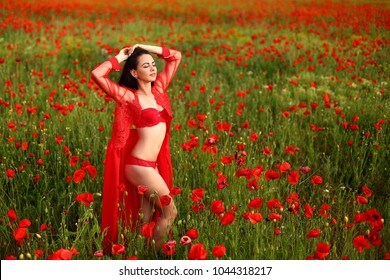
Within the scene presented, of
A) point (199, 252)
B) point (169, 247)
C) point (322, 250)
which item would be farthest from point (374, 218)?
point (169, 247)

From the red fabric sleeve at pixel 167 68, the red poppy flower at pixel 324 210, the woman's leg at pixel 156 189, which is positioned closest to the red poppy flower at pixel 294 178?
the red poppy flower at pixel 324 210

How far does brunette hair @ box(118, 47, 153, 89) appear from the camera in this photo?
262cm

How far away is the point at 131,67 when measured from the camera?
8.66ft

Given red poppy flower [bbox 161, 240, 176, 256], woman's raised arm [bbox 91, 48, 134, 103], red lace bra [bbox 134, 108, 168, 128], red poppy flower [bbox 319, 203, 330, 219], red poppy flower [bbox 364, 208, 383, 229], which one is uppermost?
woman's raised arm [bbox 91, 48, 134, 103]

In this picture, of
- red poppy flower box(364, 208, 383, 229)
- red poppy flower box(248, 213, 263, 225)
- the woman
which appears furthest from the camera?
the woman

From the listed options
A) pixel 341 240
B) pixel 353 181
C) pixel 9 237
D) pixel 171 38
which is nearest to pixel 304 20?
pixel 171 38

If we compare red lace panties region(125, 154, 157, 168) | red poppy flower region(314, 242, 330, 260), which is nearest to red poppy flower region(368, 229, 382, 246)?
red poppy flower region(314, 242, 330, 260)

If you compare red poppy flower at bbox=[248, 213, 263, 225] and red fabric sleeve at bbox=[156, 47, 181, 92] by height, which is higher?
red fabric sleeve at bbox=[156, 47, 181, 92]

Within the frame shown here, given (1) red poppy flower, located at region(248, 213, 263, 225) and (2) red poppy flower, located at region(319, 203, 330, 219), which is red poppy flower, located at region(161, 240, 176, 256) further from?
(2) red poppy flower, located at region(319, 203, 330, 219)

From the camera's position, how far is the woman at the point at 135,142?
2529mm

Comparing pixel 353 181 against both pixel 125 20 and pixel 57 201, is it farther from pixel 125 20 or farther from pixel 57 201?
pixel 125 20

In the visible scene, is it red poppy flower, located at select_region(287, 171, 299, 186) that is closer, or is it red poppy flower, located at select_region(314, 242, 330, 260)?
red poppy flower, located at select_region(314, 242, 330, 260)

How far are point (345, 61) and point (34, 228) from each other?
4045 millimetres

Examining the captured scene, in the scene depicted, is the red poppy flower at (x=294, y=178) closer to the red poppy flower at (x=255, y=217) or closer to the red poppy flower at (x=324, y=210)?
the red poppy flower at (x=324, y=210)
